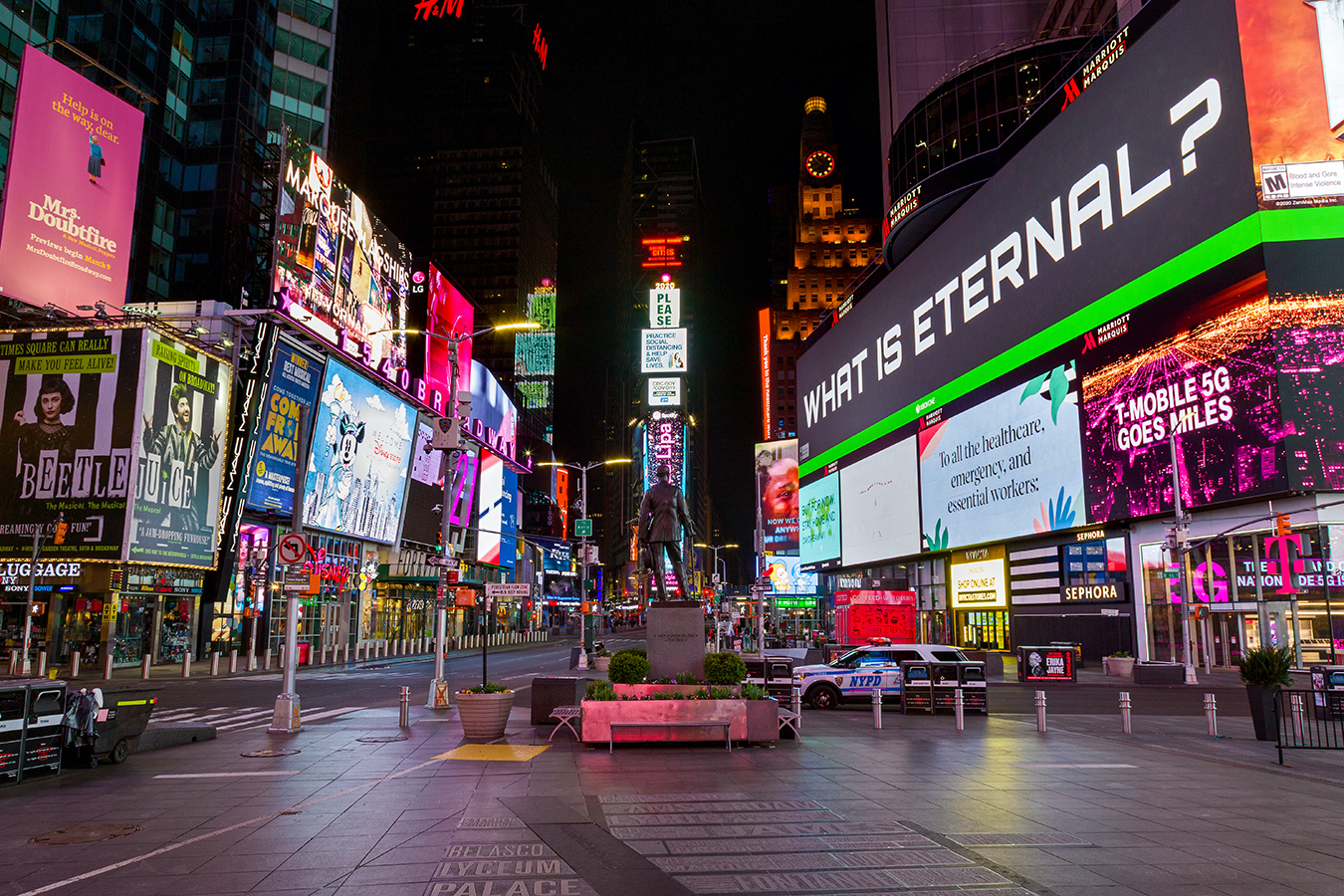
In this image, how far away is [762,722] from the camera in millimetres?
15750

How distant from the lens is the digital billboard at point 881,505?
6831 cm

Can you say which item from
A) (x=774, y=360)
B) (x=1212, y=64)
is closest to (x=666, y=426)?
(x=774, y=360)

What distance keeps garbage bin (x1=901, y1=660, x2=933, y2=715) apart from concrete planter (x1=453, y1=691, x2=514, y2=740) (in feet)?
35.5

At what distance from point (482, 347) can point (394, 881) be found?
178 metres

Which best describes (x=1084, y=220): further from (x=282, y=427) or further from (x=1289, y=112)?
(x=282, y=427)

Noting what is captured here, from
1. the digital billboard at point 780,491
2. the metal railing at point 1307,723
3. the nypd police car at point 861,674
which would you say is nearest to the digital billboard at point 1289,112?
the metal railing at point 1307,723

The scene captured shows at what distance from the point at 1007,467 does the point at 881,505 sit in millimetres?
22158

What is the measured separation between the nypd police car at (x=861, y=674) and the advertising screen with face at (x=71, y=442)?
28998 mm

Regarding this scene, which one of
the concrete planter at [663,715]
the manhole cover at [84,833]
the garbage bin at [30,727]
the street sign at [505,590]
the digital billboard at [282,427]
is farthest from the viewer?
the digital billboard at [282,427]

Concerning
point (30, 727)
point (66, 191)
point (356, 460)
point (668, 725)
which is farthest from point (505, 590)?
point (356, 460)

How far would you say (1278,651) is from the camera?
56.2ft

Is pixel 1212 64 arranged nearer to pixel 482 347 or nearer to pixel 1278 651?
pixel 1278 651

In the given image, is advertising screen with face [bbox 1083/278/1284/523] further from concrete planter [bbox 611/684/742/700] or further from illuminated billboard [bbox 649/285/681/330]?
illuminated billboard [bbox 649/285/681/330]

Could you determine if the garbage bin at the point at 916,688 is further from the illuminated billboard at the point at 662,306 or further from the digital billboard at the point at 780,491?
the illuminated billboard at the point at 662,306
